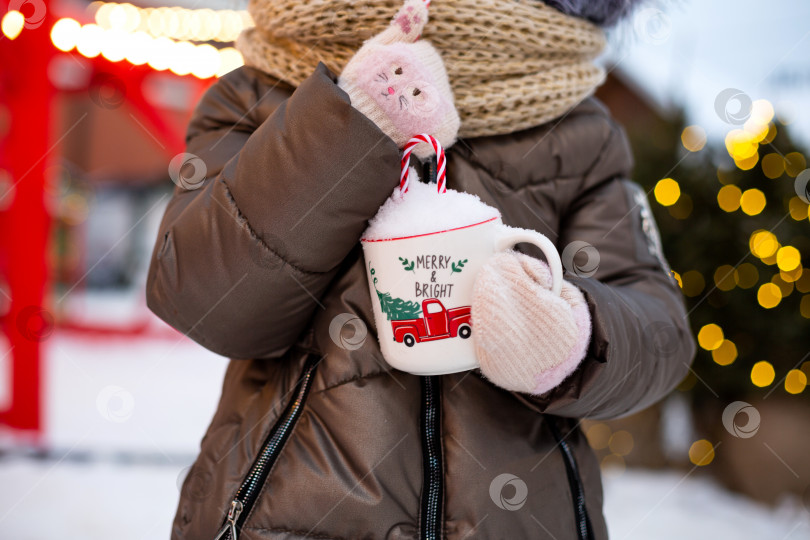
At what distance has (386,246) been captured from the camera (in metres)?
0.58

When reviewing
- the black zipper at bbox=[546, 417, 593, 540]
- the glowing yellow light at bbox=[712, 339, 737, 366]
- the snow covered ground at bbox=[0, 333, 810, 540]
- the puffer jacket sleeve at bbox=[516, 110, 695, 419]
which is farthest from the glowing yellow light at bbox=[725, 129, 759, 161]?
the black zipper at bbox=[546, 417, 593, 540]

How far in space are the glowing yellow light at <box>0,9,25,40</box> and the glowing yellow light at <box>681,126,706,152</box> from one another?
98.7 inches

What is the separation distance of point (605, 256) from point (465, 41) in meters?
0.31

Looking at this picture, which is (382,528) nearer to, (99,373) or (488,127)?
(488,127)

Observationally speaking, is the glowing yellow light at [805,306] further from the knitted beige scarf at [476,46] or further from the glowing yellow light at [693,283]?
the knitted beige scarf at [476,46]

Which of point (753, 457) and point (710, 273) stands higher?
point (710, 273)

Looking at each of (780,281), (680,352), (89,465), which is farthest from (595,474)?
(89,465)

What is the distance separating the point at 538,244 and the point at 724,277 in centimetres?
168

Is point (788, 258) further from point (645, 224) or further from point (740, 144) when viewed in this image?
point (645, 224)

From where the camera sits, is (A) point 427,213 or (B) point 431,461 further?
(B) point 431,461

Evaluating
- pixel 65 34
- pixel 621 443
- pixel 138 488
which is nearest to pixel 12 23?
pixel 65 34

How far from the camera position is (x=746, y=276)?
6.41ft

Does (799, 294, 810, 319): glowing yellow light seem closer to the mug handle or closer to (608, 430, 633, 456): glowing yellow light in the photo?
(608, 430, 633, 456): glowing yellow light

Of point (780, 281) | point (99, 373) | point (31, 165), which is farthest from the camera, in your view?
point (99, 373)
